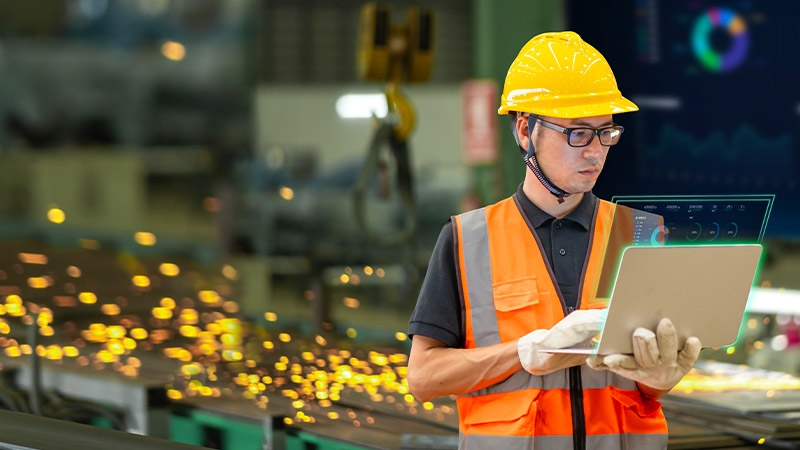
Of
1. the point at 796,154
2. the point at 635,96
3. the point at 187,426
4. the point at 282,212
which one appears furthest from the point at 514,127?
the point at 282,212

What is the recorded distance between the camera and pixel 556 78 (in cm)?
228

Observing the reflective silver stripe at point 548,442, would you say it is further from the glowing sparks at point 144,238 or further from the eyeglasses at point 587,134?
the glowing sparks at point 144,238

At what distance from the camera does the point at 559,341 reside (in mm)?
2096

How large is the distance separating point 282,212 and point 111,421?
465 cm

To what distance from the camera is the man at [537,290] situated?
2.24m

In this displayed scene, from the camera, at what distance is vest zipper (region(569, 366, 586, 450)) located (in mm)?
2244

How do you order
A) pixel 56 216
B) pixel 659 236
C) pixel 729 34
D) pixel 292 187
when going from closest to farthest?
pixel 659 236
pixel 729 34
pixel 56 216
pixel 292 187

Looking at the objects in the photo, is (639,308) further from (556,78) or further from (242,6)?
(242,6)

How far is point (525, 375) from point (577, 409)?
0.10 metres

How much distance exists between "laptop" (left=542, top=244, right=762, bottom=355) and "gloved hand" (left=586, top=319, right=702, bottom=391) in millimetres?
16

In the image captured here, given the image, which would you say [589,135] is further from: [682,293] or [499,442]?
[499,442]

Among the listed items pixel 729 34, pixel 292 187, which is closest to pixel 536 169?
pixel 729 34

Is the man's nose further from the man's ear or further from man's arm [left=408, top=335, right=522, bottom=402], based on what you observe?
man's arm [left=408, top=335, right=522, bottom=402]

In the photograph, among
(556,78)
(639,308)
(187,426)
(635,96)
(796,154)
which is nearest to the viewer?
(639,308)
